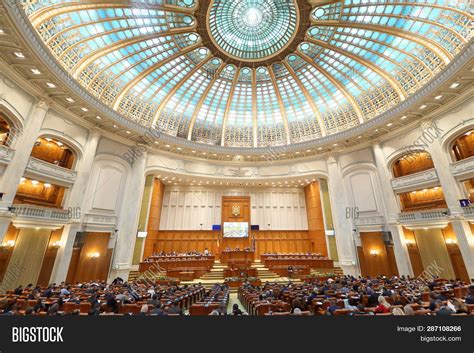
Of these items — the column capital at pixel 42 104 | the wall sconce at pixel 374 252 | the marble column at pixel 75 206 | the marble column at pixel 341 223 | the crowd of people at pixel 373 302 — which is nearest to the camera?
the crowd of people at pixel 373 302

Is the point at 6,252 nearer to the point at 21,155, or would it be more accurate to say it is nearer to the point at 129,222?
the point at 21,155

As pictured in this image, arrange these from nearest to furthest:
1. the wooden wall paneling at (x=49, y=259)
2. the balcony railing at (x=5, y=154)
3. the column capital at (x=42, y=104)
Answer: the balcony railing at (x=5, y=154) < the column capital at (x=42, y=104) < the wooden wall paneling at (x=49, y=259)

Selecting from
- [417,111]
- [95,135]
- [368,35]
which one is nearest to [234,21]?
[368,35]

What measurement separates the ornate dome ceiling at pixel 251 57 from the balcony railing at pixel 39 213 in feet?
26.8

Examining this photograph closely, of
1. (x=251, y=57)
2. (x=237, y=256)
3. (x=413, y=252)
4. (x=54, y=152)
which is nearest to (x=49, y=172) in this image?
(x=54, y=152)

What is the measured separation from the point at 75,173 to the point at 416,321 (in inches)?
649

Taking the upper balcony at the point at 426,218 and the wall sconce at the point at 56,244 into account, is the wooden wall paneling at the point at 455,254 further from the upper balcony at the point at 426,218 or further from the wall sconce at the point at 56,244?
the wall sconce at the point at 56,244

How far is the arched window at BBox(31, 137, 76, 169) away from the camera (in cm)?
1366

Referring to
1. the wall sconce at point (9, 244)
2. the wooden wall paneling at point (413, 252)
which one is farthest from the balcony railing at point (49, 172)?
the wooden wall paneling at point (413, 252)

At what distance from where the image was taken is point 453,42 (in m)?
11.6

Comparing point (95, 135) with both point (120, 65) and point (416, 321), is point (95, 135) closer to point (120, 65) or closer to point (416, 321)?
point (120, 65)

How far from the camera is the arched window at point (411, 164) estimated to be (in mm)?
14897

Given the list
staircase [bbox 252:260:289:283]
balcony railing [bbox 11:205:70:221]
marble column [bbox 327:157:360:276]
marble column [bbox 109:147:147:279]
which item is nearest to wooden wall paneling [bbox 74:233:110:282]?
marble column [bbox 109:147:147:279]

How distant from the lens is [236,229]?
20969 millimetres
